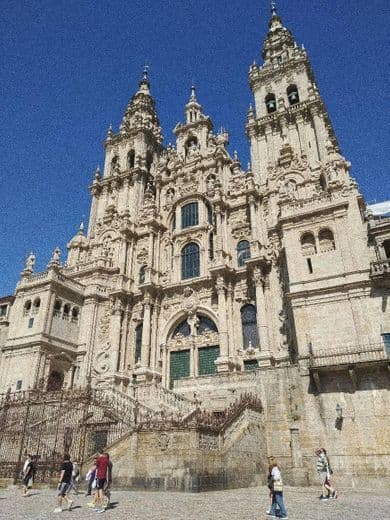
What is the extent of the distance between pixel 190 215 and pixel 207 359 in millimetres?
13741

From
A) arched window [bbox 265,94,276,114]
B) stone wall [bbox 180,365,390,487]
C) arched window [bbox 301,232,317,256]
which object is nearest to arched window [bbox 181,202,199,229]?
arched window [bbox 265,94,276,114]

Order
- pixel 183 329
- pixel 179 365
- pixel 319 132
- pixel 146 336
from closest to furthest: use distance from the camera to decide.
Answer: pixel 179 365 < pixel 146 336 < pixel 183 329 < pixel 319 132

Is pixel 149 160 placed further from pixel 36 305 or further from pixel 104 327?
pixel 36 305

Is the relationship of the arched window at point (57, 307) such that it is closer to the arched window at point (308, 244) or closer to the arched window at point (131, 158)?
the arched window at point (308, 244)

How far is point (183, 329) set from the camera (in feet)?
107

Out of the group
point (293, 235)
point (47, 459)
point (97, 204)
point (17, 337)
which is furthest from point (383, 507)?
point (97, 204)

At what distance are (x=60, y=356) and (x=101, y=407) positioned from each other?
1361 cm

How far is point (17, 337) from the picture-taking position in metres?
30.3

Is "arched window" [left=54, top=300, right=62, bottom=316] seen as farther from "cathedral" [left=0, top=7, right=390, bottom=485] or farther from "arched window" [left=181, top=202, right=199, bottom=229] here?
"arched window" [left=181, top=202, right=199, bottom=229]

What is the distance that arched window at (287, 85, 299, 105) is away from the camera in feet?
126

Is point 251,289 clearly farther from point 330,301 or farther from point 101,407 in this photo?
point 101,407

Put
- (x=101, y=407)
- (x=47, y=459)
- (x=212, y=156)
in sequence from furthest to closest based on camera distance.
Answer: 1. (x=212, y=156)
2. (x=101, y=407)
3. (x=47, y=459)

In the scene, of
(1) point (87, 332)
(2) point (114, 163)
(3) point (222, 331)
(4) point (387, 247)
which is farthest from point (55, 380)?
(2) point (114, 163)

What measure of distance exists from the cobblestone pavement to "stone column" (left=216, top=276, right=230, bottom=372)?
12194 mm
